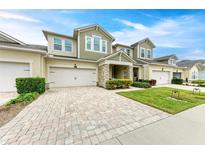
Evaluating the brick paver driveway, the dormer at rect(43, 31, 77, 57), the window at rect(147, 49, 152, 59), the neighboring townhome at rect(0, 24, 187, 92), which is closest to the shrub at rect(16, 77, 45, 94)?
the neighboring townhome at rect(0, 24, 187, 92)

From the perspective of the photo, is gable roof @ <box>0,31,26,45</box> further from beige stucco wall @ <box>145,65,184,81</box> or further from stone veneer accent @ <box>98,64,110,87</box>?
beige stucco wall @ <box>145,65,184,81</box>

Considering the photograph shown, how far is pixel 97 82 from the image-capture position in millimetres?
13188

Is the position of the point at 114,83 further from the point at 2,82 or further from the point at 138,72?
the point at 2,82

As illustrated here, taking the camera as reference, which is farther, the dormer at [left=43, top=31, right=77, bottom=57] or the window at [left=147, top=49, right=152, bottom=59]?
the window at [left=147, top=49, right=152, bottom=59]

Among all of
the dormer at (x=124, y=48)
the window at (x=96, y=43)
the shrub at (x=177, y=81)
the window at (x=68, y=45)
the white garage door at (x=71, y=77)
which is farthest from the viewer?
the shrub at (x=177, y=81)

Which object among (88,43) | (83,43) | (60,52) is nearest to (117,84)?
(88,43)

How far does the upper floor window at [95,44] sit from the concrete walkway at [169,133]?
11896mm

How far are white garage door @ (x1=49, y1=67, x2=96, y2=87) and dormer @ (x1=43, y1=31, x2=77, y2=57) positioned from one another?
8.62ft

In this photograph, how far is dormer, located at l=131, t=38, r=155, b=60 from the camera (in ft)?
58.0

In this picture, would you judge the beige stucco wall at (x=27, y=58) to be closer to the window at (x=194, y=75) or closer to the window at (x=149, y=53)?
the window at (x=149, y=53)

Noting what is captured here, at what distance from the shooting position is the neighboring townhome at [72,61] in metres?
8.10

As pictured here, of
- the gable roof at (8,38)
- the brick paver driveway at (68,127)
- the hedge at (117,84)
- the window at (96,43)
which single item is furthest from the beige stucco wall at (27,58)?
the window at (96,43)
